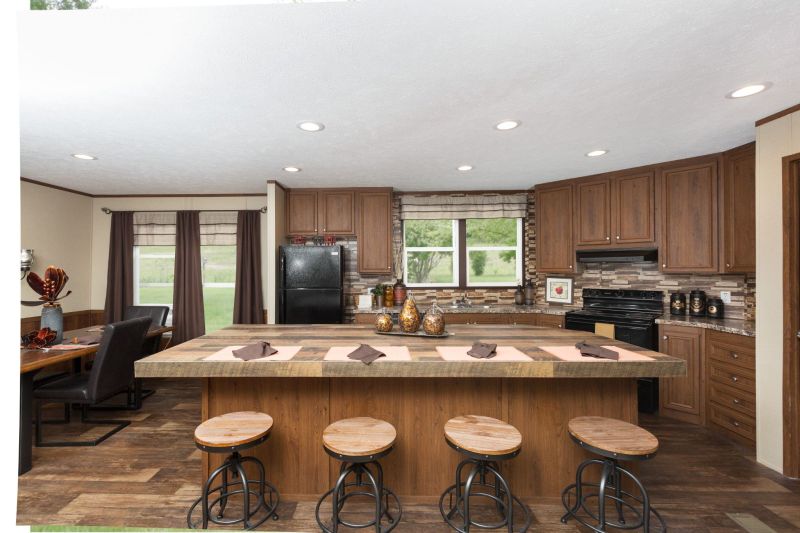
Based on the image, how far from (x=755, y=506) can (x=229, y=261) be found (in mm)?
5474

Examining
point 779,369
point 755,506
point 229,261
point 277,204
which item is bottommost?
point 755,506

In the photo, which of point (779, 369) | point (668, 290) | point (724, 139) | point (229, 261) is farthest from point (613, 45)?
point (229, 261)

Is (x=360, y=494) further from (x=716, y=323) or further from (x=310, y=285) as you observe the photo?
(x=716, y=323)

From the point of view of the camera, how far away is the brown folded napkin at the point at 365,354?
1744 mm

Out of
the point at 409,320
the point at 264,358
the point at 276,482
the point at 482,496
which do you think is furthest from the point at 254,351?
the point at 482,496

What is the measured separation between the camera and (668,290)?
374 cm

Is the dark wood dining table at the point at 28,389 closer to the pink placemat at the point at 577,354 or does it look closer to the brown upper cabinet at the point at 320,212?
the brown upper cabinet at the point at 320,212

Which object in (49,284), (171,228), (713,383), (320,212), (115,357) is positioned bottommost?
(713,383)

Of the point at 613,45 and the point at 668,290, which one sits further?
the point at 668,290

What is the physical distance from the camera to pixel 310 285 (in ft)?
13.4

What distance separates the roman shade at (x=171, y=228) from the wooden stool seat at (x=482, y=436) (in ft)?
13.8

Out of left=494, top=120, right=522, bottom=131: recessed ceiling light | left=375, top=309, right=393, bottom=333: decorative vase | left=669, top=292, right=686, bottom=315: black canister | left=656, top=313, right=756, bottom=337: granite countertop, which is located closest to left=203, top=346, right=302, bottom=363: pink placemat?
left=375, top=309, right=393, bottom=333: decorative vase

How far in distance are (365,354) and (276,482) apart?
→ 99 centimetres

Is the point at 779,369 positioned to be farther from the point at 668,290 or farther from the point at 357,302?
the point at 357,302
